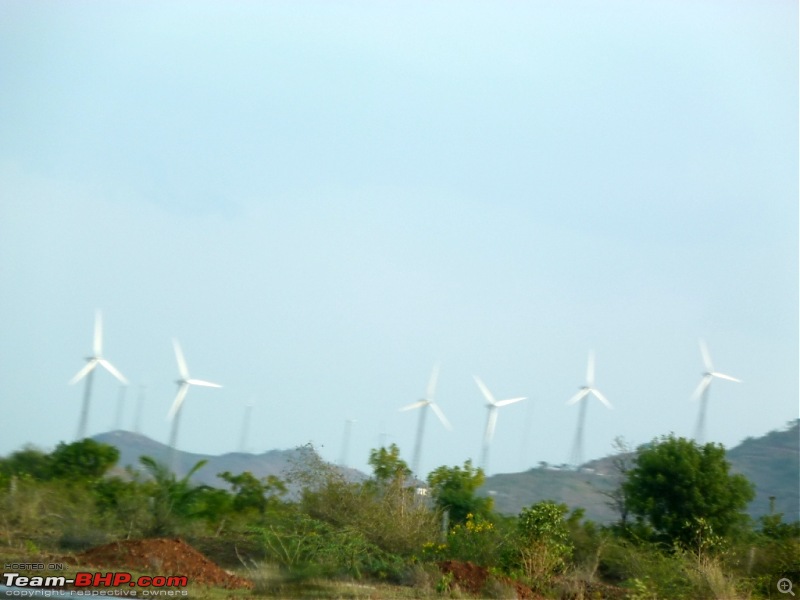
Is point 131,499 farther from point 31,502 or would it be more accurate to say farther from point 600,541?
point 600,541

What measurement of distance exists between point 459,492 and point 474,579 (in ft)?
47.0

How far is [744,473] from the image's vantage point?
101 m

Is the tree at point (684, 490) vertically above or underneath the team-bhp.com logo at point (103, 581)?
above

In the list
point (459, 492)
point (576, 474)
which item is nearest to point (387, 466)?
point (459, 492)

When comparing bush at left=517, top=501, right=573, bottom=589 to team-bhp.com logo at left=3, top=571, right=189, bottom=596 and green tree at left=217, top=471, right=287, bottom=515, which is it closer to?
team-bhp.com logo at left=3, top=571, right=189, bottom=596

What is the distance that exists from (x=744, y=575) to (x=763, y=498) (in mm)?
90114

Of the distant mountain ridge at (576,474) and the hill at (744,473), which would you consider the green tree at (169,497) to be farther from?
the hill at (744,473)

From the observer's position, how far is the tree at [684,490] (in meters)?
35.5

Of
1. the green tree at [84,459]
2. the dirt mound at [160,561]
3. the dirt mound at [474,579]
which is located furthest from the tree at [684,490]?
the green tree at [84,459]

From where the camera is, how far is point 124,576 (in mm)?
20969

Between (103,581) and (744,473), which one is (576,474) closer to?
(744,473)

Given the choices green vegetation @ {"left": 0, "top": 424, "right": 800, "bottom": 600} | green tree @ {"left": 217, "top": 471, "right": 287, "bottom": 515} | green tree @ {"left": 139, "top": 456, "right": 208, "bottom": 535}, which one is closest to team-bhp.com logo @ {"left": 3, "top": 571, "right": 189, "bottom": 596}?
green vegetation @ {"left": 0, "top": 424, "right": 800, "bottom": 600}

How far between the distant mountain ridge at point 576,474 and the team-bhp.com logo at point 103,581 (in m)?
72.4

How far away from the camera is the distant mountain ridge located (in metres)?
104
